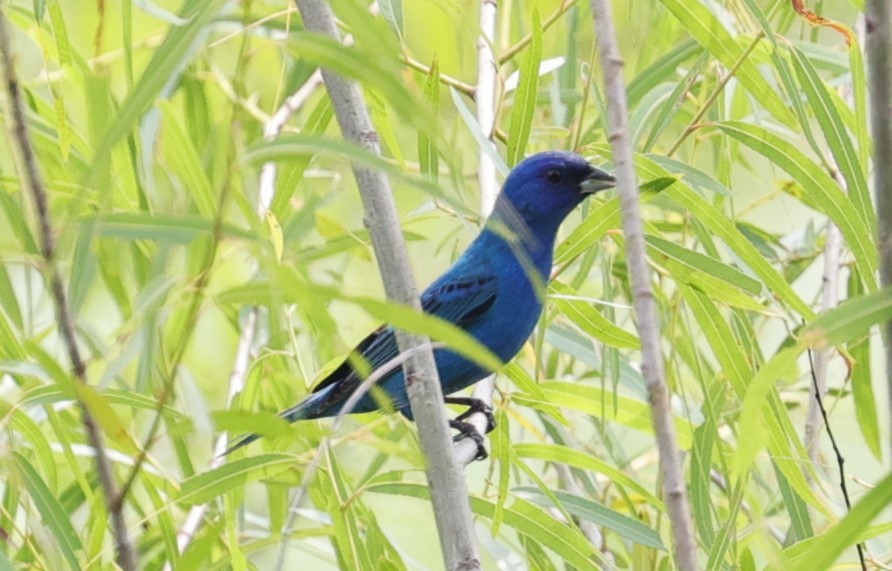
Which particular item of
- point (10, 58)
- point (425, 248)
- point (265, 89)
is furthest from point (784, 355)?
point (425, 248)

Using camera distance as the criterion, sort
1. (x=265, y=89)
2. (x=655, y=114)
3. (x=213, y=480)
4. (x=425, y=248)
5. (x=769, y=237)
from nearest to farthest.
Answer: (x=213, y=480) → (x=655, y=114) → (x=769, y=237) → (x=265, y=89) → (x=425, y=248)

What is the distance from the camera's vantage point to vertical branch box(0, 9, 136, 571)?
2.99ft

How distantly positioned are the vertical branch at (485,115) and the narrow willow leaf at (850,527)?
1.29 metres

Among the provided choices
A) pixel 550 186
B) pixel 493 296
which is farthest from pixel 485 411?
pixel 550 186

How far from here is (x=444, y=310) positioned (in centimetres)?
270

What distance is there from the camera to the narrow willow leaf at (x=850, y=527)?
109cm

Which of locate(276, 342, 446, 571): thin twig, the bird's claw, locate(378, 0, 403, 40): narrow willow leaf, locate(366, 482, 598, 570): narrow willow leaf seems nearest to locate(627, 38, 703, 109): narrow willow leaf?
locate(378, 0, 403, 40): narrow willow leaf

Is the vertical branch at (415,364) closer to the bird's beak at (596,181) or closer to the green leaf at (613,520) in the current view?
the green leaf at (613,520)

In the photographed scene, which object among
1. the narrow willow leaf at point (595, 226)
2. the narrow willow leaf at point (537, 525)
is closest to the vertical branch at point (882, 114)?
the narrow willow leaf at point (595, 226)

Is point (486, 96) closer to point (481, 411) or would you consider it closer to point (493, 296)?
point (493, 296)

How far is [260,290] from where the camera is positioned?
1.26 meters

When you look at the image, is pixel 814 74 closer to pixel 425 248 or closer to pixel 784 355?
pixel 784 355

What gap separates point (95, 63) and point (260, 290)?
0.96m

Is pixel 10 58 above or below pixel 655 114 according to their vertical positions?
below
